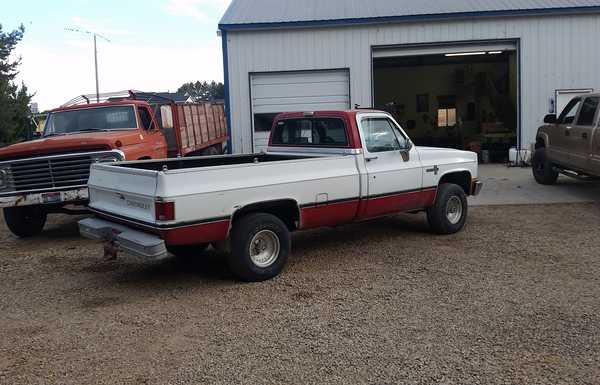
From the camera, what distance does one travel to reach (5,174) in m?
8.91

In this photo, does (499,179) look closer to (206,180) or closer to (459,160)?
(459,160)

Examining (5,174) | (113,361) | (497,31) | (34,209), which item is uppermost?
(497,31)

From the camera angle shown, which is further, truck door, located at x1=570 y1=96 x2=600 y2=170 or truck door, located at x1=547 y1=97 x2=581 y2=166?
truck door, located at x1=547 y1=97 x2=581 y2=166

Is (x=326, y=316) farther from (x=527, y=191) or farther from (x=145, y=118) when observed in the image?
(x=527, y=191)

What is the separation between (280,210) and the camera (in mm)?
6914

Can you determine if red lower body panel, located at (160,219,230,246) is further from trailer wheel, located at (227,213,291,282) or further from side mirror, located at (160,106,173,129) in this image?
side mirror, located at (160,106,173,129)

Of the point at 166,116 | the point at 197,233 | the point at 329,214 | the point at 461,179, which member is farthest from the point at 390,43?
the point at 197,233

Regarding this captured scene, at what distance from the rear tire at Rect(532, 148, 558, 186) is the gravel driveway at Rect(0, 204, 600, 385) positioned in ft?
16.5

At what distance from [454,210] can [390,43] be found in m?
9.30

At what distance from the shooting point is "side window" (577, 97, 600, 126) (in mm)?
11039

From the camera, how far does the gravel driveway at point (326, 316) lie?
14.3 ft

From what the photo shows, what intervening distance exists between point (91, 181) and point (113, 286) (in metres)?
1.38

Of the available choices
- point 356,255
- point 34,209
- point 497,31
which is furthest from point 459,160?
point 497,31

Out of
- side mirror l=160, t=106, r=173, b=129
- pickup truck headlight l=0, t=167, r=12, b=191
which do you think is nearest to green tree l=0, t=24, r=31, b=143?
side mirror l=160, t=106, r=173, b=129
